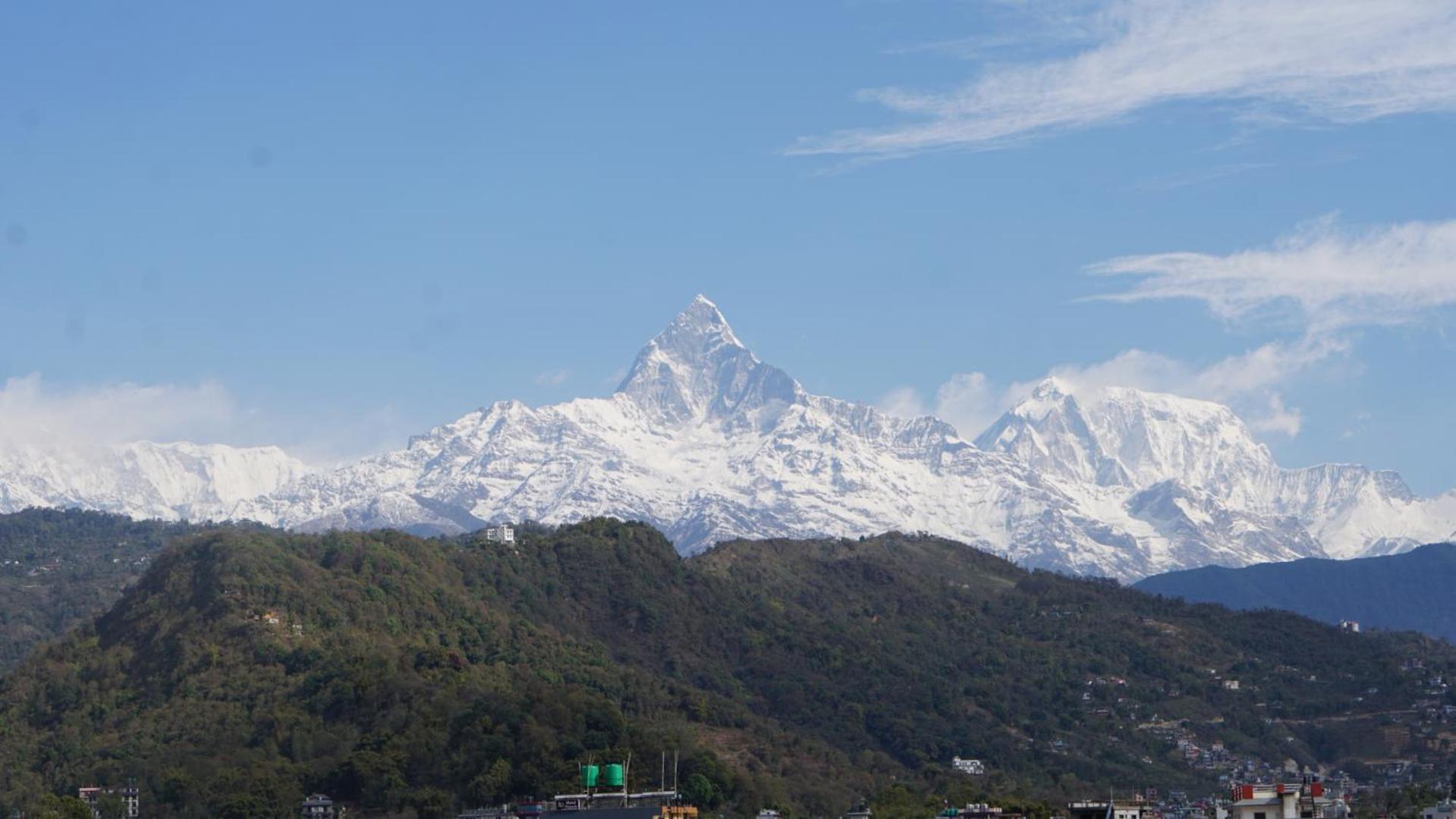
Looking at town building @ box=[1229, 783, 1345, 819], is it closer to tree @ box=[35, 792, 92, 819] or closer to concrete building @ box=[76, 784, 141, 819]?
tree @ box=[35, 792, 92, 819]

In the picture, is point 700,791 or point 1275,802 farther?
point 700,791

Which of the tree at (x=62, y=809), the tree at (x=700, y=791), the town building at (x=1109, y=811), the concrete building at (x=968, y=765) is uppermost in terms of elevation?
the concrete building at (x=968, y=765)

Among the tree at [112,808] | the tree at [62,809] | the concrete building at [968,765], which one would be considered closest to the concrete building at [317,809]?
the tree at [62,809]

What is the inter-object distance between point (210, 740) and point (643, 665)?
184ft

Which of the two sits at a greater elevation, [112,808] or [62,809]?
[112,808]

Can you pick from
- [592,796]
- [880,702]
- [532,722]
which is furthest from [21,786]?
[880,702]

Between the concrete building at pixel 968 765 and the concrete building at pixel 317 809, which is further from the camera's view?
the concrete building at pixel 968 765

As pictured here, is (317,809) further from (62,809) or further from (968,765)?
(968,765)

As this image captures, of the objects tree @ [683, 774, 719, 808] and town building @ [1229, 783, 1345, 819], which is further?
tree @ [683, 774, 719, 808]

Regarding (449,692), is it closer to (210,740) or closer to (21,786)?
(210,740)

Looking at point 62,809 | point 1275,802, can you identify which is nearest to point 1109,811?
point 1275,802

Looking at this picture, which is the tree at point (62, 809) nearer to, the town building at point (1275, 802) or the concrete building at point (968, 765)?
the town building at point (1275, 802)

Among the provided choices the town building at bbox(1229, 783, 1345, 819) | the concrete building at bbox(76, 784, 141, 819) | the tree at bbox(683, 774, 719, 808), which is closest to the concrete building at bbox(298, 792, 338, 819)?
the concrete building at bbox(76, 784, 141, 819)

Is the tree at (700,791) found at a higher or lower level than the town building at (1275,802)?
higher
